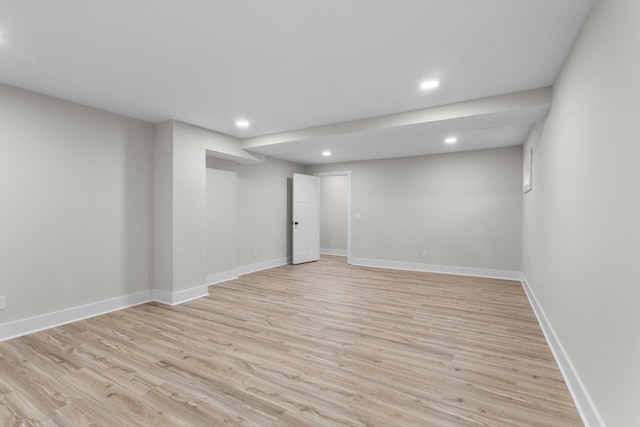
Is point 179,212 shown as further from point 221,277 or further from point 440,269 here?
point 440,269

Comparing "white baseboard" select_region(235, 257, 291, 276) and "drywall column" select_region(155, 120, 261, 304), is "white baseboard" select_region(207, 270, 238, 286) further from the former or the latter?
"drywall column" select_region(155, 120, 261, 304)

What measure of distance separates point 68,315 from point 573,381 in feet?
15.0

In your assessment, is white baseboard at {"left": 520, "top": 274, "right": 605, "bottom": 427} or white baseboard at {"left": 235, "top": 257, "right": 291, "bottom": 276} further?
white baseboard at {"left": 235, "top": 257, "right": 291, "bottom": 276}

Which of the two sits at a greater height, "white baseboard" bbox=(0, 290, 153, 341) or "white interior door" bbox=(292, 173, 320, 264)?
"white interior door" bbox=(292, 173, 320, 264)

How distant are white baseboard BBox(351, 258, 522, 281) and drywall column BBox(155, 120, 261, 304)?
11.8 feet

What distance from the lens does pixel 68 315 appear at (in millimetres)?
3229

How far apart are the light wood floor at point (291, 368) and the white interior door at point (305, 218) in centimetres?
286

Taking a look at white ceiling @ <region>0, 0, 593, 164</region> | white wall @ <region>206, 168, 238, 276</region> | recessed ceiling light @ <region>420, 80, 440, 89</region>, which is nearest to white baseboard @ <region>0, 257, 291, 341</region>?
white wall @ <region>206, 168, 238, 276</region>

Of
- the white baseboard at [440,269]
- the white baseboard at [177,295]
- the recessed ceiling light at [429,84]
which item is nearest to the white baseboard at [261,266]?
the white baseboard at [177,295]

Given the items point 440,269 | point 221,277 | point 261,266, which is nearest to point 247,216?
point 261,266

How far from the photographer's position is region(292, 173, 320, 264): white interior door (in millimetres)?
6621

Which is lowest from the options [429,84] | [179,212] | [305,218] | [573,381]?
[573,381]

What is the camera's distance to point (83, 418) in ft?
5.70

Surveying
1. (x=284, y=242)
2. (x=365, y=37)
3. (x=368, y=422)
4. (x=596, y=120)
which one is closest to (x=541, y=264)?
(x=596, y=120)
